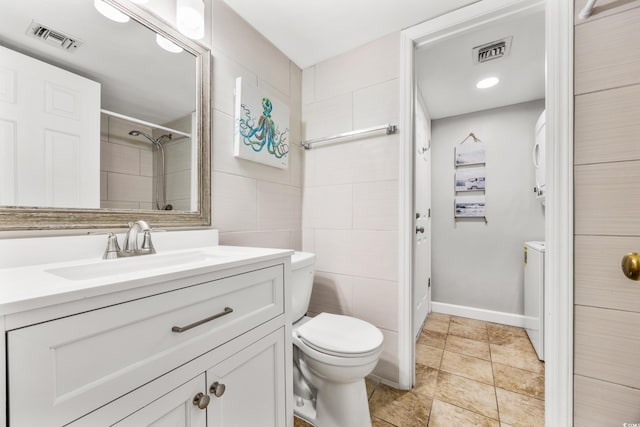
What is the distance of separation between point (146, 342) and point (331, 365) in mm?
786

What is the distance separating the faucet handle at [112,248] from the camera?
88cm

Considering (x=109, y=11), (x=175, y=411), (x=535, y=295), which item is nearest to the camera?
(x=175, y=411)

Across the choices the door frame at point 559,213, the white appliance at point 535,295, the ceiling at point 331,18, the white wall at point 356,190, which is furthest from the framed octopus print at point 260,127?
the white appliance at point 535,295

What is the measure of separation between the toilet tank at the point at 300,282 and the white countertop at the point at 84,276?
0.39 metres

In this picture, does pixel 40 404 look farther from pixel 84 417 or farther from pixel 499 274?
pixel 499 274

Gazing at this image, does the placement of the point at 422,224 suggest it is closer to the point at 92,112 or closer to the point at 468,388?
the point at 468,388

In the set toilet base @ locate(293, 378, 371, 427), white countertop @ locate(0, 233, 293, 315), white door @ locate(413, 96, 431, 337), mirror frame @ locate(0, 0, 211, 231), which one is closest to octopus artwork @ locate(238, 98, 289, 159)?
mirror frame @ locate(0, 0, 211, 231)

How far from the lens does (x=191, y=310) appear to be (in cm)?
67

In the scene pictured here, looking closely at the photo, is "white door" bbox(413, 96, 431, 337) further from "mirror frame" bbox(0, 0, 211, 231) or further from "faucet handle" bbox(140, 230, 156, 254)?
"faucet handle" bbox(140, 230, 156, 254)

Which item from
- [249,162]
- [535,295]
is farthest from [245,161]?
[535,295]

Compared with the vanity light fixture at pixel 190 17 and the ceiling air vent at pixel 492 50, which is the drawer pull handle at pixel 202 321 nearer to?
the vanity light fixture at pixel 190 17

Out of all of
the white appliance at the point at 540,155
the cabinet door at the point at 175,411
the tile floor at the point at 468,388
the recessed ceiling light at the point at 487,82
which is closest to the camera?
the cabinet door at the point at 175,411

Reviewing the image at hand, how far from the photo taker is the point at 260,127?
1.53m

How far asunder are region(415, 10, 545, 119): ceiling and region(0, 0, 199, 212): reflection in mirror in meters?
1.49
